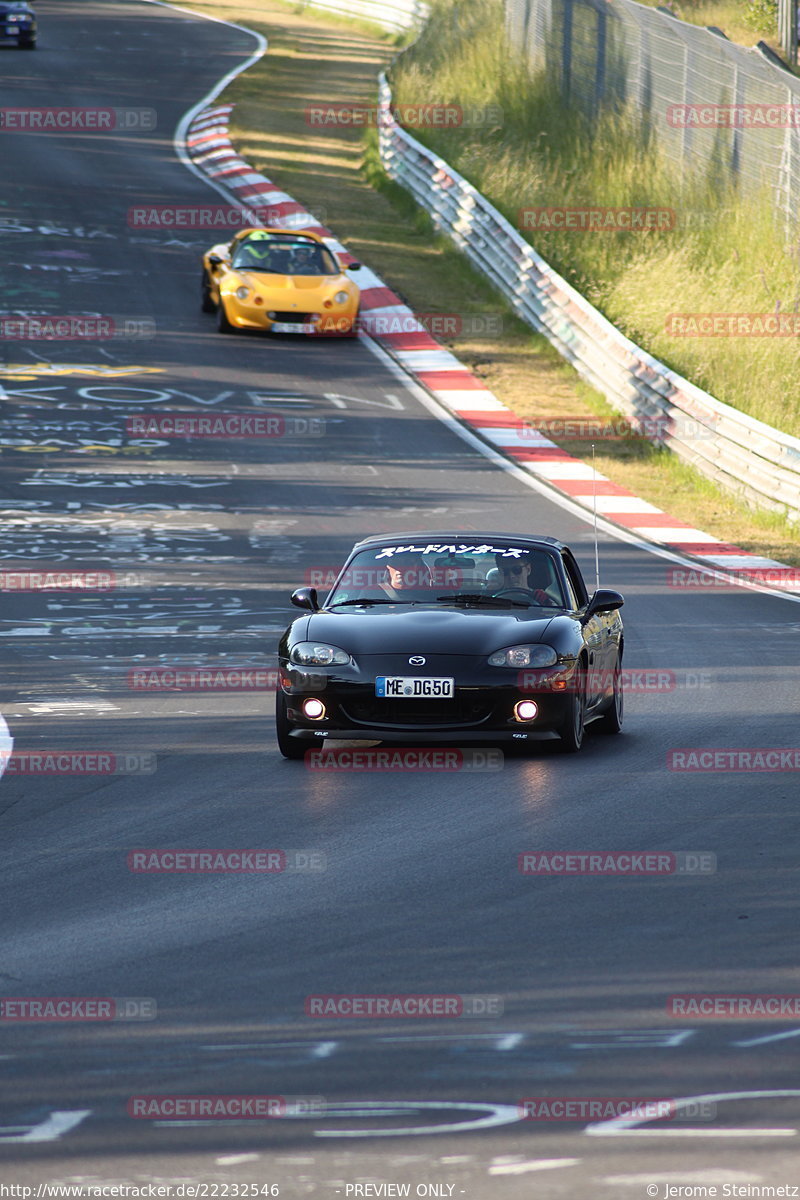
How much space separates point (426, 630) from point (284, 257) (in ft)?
59.9

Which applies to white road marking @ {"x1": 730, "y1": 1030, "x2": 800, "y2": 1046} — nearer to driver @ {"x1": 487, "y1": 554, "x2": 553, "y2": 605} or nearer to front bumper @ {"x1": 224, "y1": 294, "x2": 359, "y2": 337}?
driver @ {"x1": 487, "y1": 554, "x2": 553, "y2": 605}

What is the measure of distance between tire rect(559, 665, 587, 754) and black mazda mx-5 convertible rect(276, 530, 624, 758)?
0.4 inches

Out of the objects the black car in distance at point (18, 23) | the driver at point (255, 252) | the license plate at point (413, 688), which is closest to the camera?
the license plate at point (413, 688)

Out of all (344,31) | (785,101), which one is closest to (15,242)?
(785,101)

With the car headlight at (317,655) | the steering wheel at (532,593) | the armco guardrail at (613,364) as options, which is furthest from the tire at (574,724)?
the armco guardrail at (613,364)

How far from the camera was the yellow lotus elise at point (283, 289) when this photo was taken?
2725 centimetres

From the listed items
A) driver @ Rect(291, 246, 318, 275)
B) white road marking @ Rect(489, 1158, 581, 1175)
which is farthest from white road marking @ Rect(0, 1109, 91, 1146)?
driver @ Rect(291, 246, 318, 275)

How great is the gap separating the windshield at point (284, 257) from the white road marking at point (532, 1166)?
2361 cm

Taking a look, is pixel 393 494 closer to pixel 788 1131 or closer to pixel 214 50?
pixel 788 1131

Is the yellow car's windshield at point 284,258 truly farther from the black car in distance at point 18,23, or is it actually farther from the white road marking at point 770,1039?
the black car in distance at point 18,23

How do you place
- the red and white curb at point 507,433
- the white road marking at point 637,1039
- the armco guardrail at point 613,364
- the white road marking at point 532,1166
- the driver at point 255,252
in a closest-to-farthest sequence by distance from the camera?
the white road marking at point 532,1166 < the white road marking at point 637,1039 < the red and white curb at point 507,433 < the armco guardrail at point 613,364 < the driver at point 255,252

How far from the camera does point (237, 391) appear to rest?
2445 centimetres

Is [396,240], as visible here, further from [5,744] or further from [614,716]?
[5,744]

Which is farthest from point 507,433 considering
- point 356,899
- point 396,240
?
point 356,899
